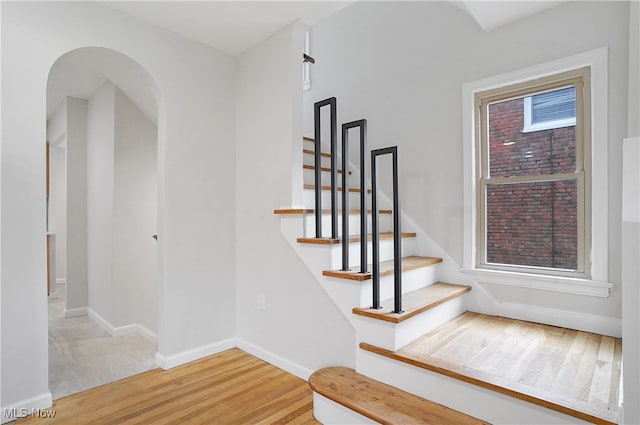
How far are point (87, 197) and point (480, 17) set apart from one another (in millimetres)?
4005

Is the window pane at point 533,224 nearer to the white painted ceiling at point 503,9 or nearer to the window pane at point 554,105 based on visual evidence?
the window pane at point 554,105

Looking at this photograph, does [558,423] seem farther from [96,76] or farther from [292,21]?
[96,76]

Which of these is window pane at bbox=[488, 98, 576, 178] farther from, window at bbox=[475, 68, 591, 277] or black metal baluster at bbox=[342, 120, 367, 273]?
black metal baluster at bbox=[342, 120, 367, 273]

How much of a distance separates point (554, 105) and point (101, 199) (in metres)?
3.87

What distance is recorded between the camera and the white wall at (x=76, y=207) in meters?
3.73

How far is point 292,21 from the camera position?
8.00ft

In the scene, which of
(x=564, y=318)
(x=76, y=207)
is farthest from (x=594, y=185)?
(x=76, y=207)

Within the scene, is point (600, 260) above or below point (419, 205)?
below

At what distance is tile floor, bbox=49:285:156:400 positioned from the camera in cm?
226

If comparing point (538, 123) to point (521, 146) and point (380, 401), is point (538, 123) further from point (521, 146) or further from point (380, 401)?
point (380, 401)

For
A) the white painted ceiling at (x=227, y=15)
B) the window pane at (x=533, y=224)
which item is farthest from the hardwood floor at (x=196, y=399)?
the white painted ceiling at (x=227, y=15)

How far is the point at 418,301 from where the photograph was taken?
2.12 metres

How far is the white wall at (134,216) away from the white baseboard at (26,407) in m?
1.20

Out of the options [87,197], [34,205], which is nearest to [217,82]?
[34,205]
